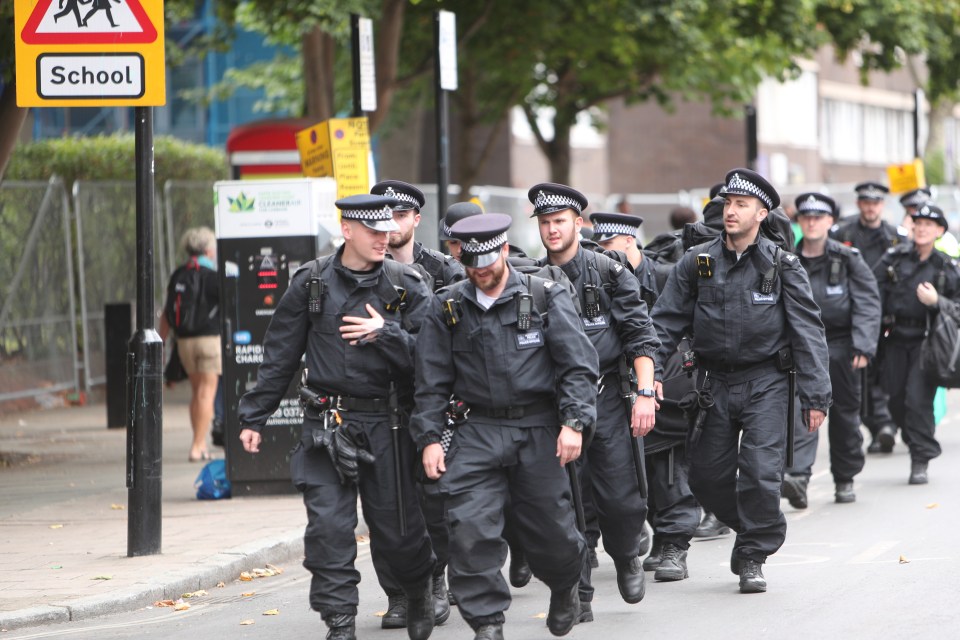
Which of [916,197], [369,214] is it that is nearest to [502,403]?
[369,214]

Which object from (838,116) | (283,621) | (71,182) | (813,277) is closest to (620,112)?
(838,116)

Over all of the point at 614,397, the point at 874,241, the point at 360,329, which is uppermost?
the point at 874,241

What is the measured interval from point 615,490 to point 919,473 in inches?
196

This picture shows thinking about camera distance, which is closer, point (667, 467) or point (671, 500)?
point (671, 500)

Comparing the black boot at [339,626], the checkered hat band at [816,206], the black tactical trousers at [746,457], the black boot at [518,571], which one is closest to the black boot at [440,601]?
the black boot at [518,571]

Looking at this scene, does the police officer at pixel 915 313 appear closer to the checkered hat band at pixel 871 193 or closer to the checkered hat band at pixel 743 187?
the checkered hat band at pixel 871 193

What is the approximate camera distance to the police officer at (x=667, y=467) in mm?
8414

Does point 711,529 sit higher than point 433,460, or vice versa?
point 433,460

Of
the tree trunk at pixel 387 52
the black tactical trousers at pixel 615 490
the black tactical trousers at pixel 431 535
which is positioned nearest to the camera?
the black tactical trousers at pixel 431 535

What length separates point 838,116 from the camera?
162 ft

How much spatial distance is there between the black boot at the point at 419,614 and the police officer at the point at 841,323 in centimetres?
419

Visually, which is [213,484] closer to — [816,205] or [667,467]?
[667,467]

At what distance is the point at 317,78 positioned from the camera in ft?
64.4

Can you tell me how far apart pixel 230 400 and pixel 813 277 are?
417cm
